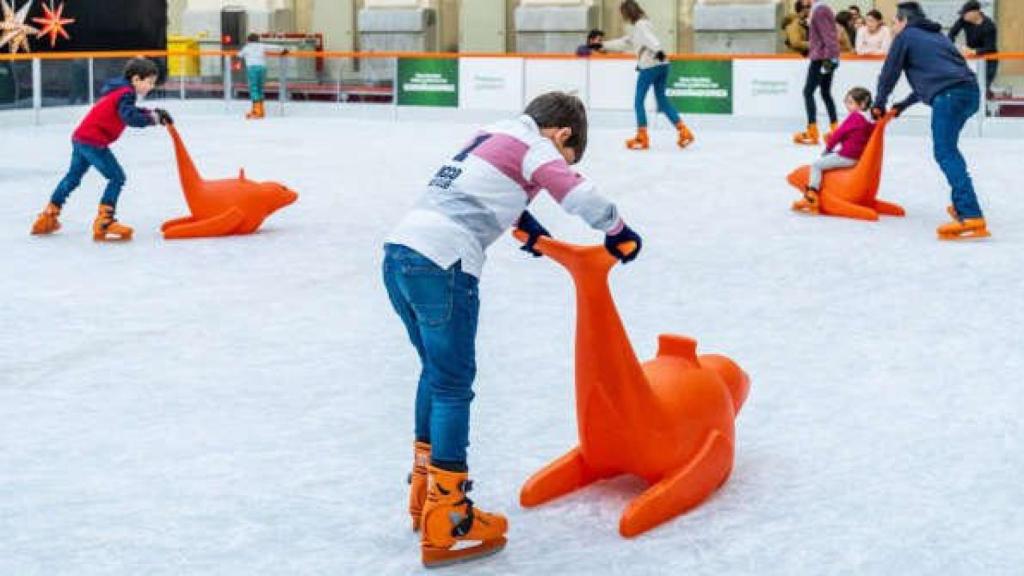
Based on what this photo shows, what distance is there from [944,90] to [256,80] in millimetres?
15295

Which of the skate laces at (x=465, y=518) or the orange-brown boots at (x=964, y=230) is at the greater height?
the orange-brown boots at (x=964, y=230)

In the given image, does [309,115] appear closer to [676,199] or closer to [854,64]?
[854,64]

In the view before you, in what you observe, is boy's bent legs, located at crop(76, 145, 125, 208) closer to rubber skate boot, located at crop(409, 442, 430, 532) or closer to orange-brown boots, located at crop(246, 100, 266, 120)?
rubber skate boot, located at crop(409, 442, 430, 532)


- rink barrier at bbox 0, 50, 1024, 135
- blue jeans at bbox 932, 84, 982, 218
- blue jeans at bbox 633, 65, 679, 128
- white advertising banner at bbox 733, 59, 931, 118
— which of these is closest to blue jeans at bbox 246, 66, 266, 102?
rink barrier at bbox 0, 50, 1024, 135

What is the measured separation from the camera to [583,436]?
4281mm

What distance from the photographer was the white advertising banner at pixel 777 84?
1900 cm

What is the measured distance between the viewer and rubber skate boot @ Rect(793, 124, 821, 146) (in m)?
17.2

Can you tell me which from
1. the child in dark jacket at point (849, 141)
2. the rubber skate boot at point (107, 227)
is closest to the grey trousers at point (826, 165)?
the child in dark jacket at point (849, 141)

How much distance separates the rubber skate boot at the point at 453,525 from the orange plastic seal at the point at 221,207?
6.30 metres

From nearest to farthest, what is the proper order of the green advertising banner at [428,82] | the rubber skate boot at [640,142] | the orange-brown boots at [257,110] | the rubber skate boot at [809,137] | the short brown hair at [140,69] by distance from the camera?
the short brown hair at [140,69], the rubber skate boot at [640,142], the rubber skate boot at [809,137], the green advertising banner at [428,82], the orange-brown boots at [257,110]

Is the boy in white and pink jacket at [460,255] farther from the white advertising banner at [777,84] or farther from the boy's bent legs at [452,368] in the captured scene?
the white advertising banner at [777,84]

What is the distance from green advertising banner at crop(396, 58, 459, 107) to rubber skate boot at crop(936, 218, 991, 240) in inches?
518

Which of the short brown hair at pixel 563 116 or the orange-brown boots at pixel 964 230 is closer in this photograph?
the short brown hair at pixel 563 116

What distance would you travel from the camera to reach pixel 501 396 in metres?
5.59
